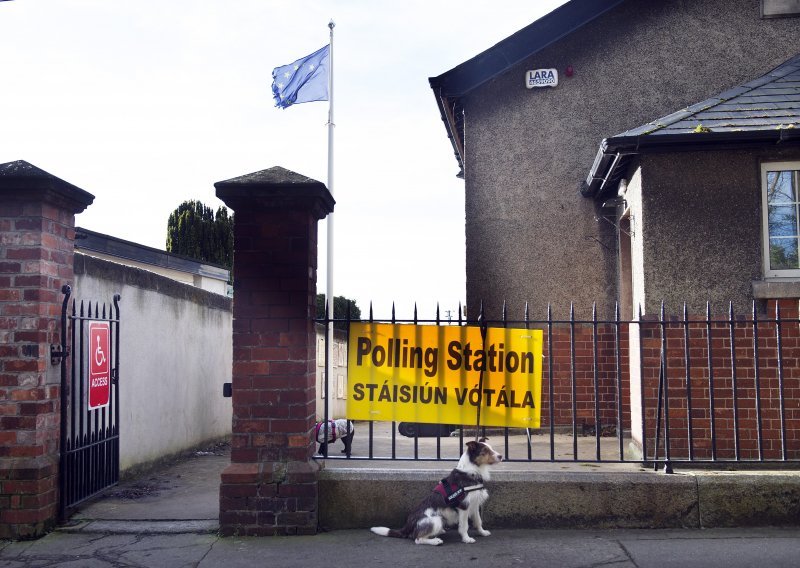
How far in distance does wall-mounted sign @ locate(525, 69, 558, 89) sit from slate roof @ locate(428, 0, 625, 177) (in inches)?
10.2

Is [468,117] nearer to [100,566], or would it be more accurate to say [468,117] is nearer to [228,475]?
[228,475]

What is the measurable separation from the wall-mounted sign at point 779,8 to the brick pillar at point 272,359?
781 cm

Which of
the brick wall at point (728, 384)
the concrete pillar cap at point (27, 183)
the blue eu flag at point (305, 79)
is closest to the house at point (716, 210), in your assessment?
the brick wall at point (728, 384)

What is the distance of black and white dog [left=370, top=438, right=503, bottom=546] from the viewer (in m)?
5.19

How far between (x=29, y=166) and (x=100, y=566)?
289 centimetres

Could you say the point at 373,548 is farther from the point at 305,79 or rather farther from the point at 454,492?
the point at 305,79

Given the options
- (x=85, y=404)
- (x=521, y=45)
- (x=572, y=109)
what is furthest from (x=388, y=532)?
→ (x=521, y=45)

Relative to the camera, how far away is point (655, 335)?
7203mm

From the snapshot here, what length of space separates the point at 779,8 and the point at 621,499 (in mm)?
7890

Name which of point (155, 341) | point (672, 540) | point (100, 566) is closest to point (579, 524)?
point (672, 540)

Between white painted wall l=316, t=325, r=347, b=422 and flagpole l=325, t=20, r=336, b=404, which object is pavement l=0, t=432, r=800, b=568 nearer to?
flagpole l=325, t=20, r=336, b=404

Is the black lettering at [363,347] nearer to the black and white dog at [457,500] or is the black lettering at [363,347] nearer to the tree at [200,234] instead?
the black and white dog at [457,500]

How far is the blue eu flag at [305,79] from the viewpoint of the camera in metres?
15.1

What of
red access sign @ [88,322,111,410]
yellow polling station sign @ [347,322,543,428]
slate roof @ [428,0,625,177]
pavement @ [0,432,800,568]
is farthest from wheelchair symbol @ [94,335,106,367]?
slate roof @ [428,0,625,177]
